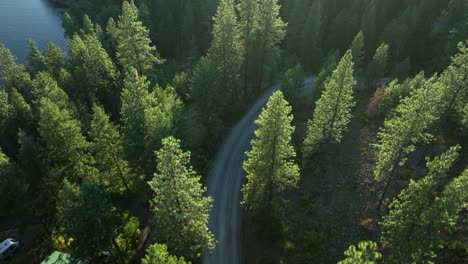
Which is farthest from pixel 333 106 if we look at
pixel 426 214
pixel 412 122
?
pixel 426 214

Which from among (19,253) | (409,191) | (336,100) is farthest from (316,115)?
(19,253)

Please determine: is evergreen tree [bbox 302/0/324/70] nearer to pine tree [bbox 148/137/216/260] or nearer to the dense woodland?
the dense woodland

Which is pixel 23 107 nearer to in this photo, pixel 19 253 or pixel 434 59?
pixel 19 253

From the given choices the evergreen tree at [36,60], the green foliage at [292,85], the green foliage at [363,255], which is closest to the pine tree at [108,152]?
the green foliage at [292,85]

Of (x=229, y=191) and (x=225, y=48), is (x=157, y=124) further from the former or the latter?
(x=225, y=48)

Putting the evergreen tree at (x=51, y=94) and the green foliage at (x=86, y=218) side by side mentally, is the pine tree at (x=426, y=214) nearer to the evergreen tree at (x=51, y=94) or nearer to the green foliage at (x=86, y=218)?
the green foliage at (x=86, y=218)

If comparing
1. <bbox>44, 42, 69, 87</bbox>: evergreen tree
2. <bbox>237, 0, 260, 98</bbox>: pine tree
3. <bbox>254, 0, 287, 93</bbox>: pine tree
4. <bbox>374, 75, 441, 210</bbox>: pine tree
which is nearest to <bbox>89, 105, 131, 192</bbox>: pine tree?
<bbox>237, 0, 260, 98</bbox>: pine tree
